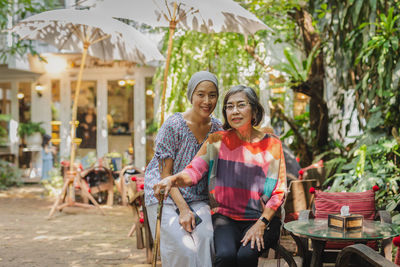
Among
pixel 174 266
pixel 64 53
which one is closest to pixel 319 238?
pixel 174 266

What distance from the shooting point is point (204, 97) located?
3174 millimetres

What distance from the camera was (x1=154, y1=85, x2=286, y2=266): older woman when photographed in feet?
9.22

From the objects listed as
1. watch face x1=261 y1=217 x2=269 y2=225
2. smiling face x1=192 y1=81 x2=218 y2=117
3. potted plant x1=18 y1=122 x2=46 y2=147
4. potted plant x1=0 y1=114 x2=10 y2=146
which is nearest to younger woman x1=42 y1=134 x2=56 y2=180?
potted plant x1=18 y1=122 x2=46 y2=147

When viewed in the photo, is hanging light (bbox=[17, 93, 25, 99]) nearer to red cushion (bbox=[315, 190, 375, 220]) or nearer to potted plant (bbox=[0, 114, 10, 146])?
potted plant (bbox=[0, 114, 10, 146])

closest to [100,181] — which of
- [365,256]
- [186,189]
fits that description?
[186,189]

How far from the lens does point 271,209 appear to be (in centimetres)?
283

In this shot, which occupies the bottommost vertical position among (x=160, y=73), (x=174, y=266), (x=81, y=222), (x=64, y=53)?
(x=81, y=222)

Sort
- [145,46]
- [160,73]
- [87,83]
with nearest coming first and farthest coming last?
[145,46]
[160,73]
[87,83]

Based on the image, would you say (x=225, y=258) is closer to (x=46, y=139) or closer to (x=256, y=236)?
(x=256, y=236)

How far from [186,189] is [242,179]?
0.42 m

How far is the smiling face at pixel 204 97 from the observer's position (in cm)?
317

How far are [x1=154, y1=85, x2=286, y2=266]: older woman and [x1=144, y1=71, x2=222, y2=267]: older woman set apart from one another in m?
0.11

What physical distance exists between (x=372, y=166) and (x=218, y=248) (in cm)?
350

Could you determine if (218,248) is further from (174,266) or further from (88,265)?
(88,265)
